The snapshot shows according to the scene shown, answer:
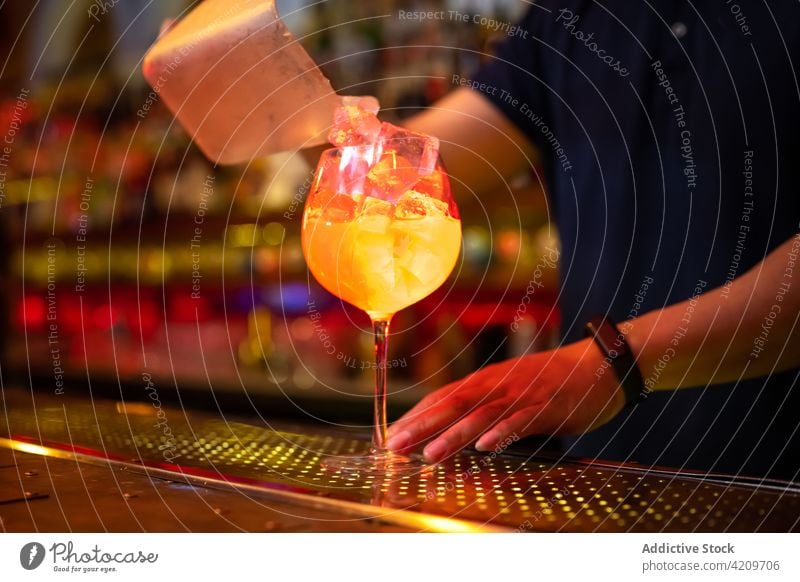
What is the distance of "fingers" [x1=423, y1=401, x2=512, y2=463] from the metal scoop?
33 cm

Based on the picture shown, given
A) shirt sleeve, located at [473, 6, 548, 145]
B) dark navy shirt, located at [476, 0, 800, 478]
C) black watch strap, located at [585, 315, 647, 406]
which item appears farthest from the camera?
shirt sleeve, located at [473, 6, 548, 145]

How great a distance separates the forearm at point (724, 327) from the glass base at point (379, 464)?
11.8 inches

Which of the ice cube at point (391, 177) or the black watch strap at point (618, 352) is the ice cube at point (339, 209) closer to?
the ice cube at point (391, 177)

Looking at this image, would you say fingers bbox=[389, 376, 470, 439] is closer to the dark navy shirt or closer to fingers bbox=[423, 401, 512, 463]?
fingers bbox=[423, 401, 512, 463]

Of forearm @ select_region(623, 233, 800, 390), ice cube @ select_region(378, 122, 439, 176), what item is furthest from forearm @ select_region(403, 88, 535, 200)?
ice cube @ select_region(378, 122, 439, 176)

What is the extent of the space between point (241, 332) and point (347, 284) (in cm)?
216

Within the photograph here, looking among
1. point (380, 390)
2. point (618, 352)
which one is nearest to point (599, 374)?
point (618, 352)

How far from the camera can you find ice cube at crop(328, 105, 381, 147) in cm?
80

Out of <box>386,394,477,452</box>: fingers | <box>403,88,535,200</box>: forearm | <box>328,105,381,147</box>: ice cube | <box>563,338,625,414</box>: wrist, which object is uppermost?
<box>403,88,535,200</box>: forearm

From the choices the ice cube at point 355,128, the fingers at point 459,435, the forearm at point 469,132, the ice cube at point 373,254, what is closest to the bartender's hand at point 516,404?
the fingers at point 459,435

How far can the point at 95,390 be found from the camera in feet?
10.5

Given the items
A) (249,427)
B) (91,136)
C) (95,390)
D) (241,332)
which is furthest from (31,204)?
(249,427)

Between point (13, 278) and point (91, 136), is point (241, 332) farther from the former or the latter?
point (13, 278)

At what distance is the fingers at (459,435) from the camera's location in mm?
773
